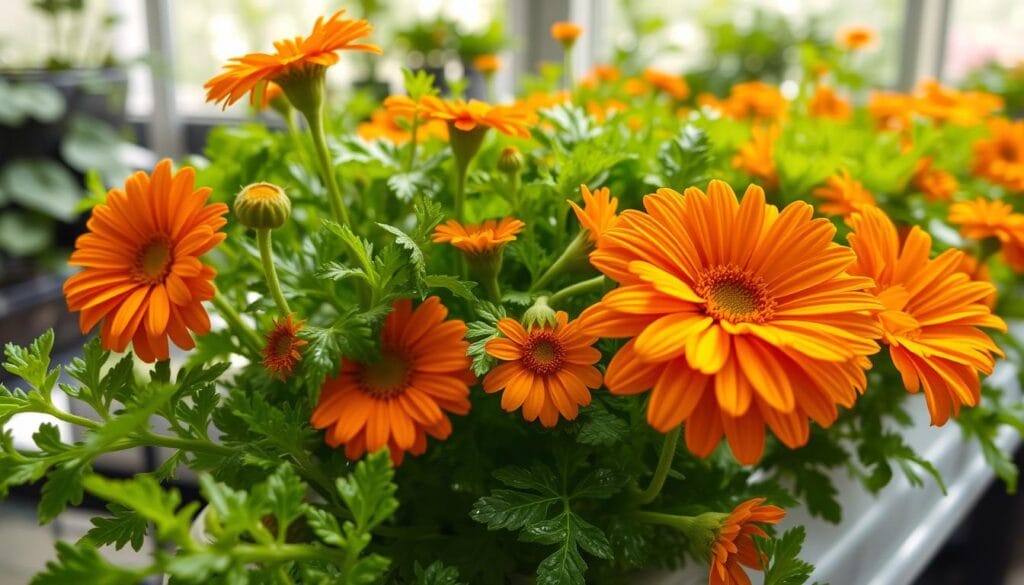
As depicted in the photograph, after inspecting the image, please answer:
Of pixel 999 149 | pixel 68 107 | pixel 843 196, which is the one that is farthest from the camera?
pixel 68 107

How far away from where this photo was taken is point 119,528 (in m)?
0.35

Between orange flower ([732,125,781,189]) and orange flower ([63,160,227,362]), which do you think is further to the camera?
orange flower ([732,125,781,189])

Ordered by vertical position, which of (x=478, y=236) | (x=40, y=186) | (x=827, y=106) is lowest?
(x=40, y=186)

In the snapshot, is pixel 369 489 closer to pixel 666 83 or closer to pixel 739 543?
pixel 739 543

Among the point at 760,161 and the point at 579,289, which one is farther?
the point at 760,161

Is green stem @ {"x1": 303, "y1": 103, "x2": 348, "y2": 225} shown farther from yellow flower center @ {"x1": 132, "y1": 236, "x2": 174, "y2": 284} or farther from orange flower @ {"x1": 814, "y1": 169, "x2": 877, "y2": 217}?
orange flower @ {"x1": 814, "y1": 169, "x2": 877, "y2": 217}

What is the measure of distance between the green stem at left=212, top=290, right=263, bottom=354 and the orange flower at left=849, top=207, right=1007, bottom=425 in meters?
0.29

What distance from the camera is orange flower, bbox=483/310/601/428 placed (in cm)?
33

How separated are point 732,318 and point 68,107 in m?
1.37

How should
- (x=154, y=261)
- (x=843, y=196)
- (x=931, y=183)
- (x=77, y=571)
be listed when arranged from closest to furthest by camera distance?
1. (x=77, y=571)
2. (x=154, y=261)
3. (x=843, y=196)
4. (x=931, y=183)

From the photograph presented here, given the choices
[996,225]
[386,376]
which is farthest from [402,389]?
[996,225]

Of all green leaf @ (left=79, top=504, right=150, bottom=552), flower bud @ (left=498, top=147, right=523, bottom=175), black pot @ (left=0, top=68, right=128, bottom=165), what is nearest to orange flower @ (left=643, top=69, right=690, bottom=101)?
flower bud @ (left=498, top=147, right=523, bottom=175)

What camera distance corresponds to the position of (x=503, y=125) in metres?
0.41

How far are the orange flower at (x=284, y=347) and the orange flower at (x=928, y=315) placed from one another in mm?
240
